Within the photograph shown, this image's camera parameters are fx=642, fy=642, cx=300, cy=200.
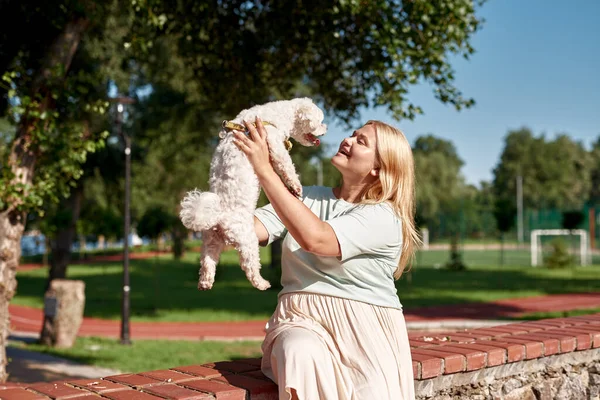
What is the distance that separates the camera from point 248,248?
8.44 ft

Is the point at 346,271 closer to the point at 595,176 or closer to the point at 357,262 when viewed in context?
the point at 357,262

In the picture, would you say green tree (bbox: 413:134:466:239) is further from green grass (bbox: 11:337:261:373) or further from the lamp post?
green grass (bbox: 11:337:261:373)

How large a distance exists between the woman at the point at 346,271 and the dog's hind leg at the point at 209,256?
24 centimetres

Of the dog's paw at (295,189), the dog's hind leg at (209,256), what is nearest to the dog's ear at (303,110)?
the dog's paw at (295,189)

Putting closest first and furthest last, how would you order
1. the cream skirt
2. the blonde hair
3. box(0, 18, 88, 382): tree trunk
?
1. the cream skirt
2. the blonde hair
3. box(0, 18, 88, 382): tree trunk

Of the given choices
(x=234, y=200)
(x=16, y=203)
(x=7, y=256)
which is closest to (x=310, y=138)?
(x=234, y=200)

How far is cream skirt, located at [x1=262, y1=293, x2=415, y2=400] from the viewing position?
237cm

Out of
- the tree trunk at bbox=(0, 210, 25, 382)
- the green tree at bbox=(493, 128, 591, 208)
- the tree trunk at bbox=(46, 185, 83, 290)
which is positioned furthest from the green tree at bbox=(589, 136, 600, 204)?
the tree trunk at bbox=(0, 210, 25, 382)

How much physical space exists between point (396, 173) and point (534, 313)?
11968 mm

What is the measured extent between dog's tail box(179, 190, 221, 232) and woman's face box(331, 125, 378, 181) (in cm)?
57

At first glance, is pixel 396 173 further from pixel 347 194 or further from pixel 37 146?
pixel 37 146

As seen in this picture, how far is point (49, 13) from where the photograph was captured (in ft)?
19.9

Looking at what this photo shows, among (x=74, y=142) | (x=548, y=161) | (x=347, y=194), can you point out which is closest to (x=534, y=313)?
(x=74, y=142)

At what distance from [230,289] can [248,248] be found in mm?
17189
